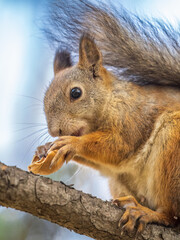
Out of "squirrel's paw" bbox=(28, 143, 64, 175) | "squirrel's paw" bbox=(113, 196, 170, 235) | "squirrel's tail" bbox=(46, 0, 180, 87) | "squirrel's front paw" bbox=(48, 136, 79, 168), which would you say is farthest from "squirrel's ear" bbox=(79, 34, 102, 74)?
"squirrel's paw" bbox=(113, 196, 170, 235)

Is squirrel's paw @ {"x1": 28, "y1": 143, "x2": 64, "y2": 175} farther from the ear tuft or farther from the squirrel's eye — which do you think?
the ear tuft

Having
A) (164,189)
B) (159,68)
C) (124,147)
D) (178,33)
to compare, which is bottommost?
(164,189)

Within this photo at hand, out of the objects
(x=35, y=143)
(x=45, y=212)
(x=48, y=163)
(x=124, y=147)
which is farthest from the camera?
(x=35, y=143)

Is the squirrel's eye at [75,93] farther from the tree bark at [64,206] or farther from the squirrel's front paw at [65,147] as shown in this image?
the tree bark at [64,206]

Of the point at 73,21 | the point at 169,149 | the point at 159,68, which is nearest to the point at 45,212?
the point at 169,149

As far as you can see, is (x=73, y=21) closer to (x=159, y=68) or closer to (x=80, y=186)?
(x=159, y=68)
